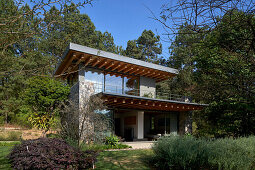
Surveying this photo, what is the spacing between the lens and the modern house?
38.4 ft

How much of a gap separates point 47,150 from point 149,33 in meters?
32.4

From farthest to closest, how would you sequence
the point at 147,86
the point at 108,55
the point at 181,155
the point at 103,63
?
the point at 147,86
the point at 103,63
the point at 108,55
the point at 181,155

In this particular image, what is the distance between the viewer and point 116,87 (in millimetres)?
13922

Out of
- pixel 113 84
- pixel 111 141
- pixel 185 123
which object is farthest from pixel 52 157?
pixel 185 123

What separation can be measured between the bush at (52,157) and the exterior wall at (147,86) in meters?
10.1

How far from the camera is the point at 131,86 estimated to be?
15.4 meters

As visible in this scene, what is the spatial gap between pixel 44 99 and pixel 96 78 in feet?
14.2

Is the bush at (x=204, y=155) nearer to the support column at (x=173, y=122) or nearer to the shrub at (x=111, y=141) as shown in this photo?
the shrub at (x=111, y=141)

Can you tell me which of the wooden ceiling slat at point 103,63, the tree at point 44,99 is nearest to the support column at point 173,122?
the wooden ceiling slat at point 103,63

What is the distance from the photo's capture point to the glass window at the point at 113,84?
1362 centimetres

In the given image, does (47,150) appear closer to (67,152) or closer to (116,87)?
(67,152)

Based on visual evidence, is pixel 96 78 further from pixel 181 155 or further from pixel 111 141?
pixel 181 155

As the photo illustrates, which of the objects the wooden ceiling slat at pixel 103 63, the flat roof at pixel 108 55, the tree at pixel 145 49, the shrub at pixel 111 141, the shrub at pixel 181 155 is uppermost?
the tree at pixel 145 49

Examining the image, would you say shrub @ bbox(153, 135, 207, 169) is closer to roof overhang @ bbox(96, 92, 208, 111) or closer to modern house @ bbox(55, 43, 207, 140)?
roof overhang @ bbox(96, 92, 208, 111)
